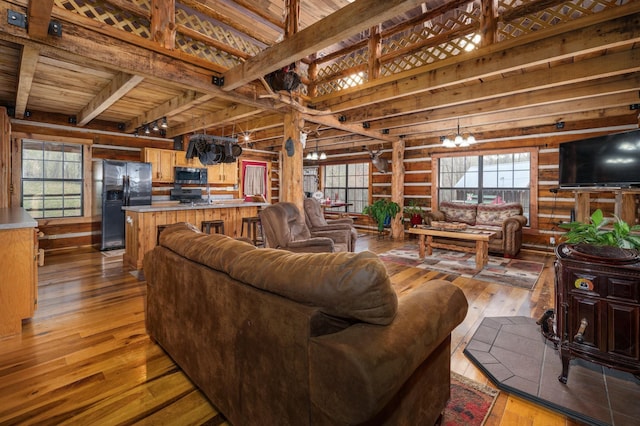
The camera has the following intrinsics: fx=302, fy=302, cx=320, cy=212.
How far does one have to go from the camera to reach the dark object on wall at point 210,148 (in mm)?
6176

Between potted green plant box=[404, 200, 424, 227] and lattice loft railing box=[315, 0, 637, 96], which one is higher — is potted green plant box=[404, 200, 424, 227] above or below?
below

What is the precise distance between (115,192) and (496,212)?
779 centimetres

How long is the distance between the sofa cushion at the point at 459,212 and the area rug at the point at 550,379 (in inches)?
163

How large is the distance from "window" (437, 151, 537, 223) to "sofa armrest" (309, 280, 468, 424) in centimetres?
642

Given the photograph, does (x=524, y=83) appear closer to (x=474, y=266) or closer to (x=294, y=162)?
(x=474, y=266)

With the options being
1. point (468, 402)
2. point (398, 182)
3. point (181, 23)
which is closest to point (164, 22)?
point (181, 23)

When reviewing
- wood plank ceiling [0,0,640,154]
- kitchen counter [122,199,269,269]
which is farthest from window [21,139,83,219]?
kitchen counter [122,199,269,269]

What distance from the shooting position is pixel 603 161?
163 inches

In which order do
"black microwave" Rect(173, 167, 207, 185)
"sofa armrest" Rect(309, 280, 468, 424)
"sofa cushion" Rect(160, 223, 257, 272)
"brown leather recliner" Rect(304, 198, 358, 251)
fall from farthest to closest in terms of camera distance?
"black microwave" Rect(173, 167, 207, 185) < "brown leather recliner" Rect(304, 198, 358, 251) < "sofa cushion" Rect(160, 223, 257, 272) < "sofa armrest" Rect(309, 280, 468, 424)

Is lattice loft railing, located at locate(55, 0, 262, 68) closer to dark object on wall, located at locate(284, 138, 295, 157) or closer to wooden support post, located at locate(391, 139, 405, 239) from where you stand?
dark object on wall, located at locate(284, 138, 295, 157)

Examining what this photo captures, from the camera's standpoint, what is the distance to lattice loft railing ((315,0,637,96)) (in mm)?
3008

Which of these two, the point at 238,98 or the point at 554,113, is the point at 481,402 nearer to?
the point at 238,98

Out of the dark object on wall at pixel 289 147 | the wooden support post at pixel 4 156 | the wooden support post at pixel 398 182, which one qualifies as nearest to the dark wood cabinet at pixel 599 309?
the dark object on wall at pixel 289 147

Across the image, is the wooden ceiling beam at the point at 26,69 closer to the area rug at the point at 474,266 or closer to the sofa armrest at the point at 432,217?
the area rug at the point at 474,266
